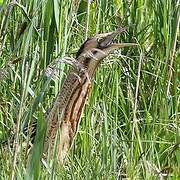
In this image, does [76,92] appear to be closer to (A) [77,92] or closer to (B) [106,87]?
(A) [77,92]

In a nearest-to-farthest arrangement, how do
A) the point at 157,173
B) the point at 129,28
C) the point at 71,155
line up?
the point at 157,173 < the point at 71,155 < the point at 129,28

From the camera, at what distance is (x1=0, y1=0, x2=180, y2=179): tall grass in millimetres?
1851

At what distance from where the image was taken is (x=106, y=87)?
2.38 meters

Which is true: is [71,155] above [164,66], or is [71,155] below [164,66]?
below

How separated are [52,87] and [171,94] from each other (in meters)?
0.46

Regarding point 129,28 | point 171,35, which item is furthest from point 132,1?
point 171,35

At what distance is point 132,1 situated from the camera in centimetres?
272

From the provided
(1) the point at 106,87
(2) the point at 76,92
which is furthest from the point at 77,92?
(1) the point at 106,87

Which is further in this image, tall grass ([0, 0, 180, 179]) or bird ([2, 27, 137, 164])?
bird ([2, 27, 137, 164])

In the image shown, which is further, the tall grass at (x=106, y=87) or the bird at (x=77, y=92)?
the bird at (x=77, y=92)

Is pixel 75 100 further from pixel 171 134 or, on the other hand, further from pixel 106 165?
pixel 106 165

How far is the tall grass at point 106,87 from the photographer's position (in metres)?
1.85

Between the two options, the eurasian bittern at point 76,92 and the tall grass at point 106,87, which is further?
the eurasian bittern at point 76,92

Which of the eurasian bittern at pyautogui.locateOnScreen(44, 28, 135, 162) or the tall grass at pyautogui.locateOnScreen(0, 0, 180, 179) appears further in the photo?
the eurasian bittern at pyautogui.locateOnScreen(44, 28, 135, 162)
